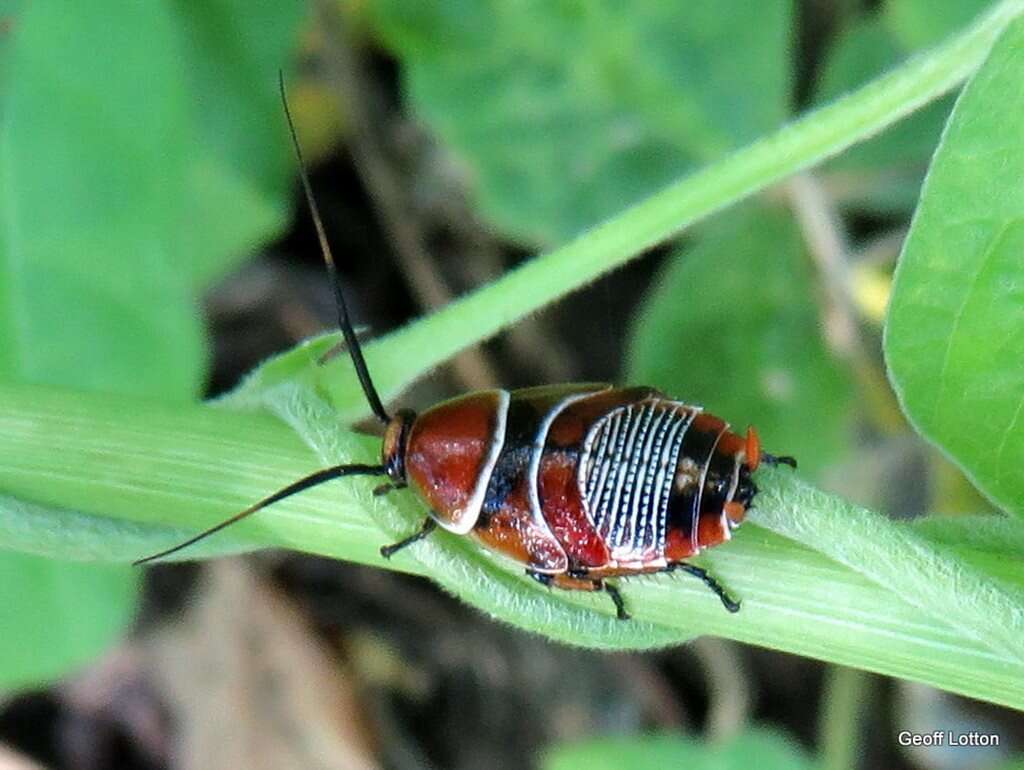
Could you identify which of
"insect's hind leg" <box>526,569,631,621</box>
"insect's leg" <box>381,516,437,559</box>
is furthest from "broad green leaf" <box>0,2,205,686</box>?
"insect's hind leg" <box>526,569,631,621</box>

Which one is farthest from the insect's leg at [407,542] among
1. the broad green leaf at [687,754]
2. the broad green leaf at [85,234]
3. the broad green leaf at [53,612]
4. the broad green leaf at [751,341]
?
the broad green leaf at [751,341]

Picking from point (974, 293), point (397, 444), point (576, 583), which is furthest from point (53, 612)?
point (974, 293)

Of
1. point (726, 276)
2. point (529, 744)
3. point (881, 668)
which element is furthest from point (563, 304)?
point (881, 668)

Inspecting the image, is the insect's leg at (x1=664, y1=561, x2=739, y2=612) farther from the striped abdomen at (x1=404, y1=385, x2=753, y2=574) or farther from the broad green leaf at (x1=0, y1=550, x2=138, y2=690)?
the broad green leaf at (x1=0, y1=550, x2=138, y2=690)

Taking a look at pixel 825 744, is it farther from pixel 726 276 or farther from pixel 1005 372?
pixel 1005 372

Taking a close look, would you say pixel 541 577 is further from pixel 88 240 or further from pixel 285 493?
pixel 88 240
